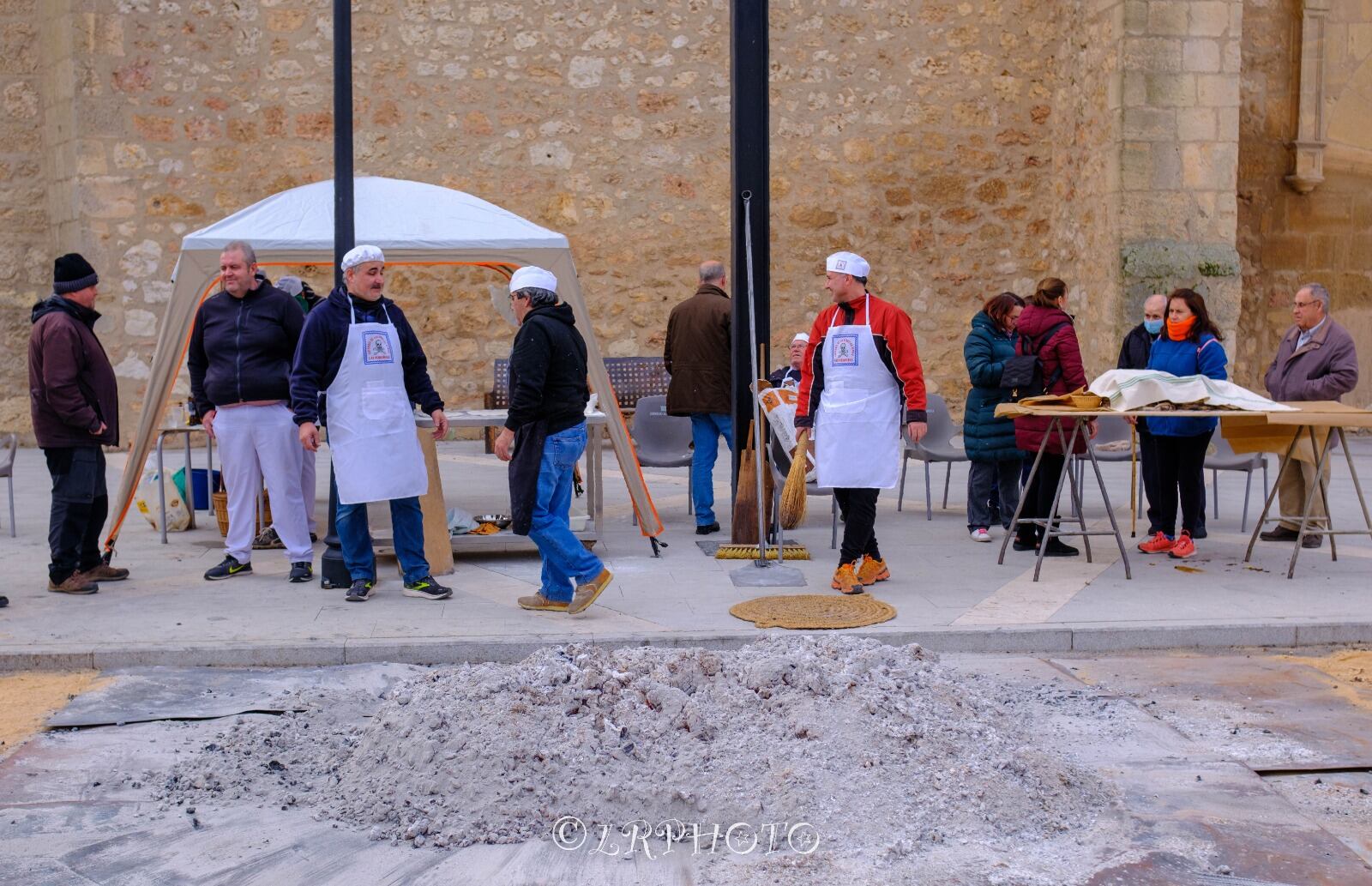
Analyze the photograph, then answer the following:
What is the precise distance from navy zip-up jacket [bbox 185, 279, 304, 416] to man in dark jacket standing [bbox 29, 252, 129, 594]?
50 centimetres

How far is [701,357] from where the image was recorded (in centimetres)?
880

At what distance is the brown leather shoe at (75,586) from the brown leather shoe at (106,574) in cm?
10

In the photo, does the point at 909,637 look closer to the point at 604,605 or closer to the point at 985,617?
the point at 985,617

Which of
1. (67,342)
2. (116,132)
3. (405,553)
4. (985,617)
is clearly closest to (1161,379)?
(985,617)

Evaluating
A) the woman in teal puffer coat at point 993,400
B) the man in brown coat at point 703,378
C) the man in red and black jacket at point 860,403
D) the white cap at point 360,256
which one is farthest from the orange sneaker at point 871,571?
the white cap at point 360,256

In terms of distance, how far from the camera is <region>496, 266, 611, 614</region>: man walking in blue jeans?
629cm

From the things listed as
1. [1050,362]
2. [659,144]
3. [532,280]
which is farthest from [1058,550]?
[659,144]

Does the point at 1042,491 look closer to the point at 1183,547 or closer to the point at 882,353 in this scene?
the point at 1183,547

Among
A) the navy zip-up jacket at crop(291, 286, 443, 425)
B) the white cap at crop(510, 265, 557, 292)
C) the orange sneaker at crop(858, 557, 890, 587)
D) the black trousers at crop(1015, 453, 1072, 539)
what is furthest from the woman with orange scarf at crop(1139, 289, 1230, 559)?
the navy zip-up jacket at crop(291, 286, 443, 425)

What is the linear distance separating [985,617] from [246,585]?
147 inches

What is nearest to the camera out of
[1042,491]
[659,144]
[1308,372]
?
[1042,491]

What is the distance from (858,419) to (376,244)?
2.97m

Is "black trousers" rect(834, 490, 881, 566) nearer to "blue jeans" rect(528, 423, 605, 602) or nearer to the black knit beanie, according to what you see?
"blue jeans" rect(528, 423, 605, 602)

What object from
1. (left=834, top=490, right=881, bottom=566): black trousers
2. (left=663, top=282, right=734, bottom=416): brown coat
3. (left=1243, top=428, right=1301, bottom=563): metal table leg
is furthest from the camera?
(left=663, top=282, right=734, bottom=416): brown coat
